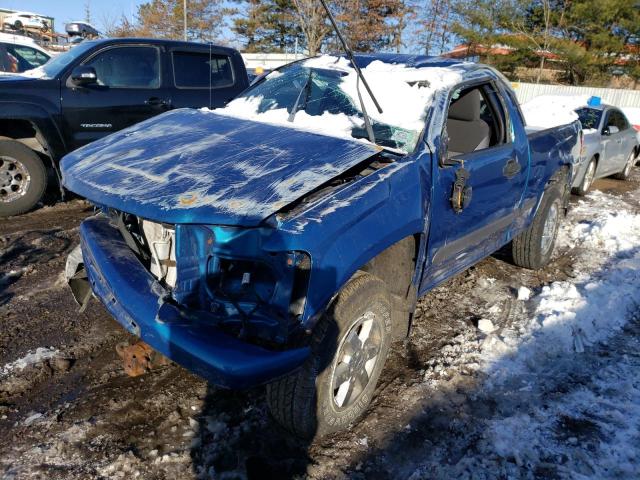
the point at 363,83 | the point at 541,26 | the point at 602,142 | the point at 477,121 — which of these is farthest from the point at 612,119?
the point at 541,26

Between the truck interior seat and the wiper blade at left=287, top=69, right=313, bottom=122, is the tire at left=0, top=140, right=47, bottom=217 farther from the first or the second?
the truck interior seat

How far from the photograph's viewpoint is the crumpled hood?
230 centimetres

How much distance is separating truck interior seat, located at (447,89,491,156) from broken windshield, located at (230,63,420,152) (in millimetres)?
1036

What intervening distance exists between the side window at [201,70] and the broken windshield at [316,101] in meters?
2.97

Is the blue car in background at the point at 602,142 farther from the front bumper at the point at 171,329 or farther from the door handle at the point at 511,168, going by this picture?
the front bumper at the point at 171,329

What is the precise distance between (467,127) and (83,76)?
4228mm

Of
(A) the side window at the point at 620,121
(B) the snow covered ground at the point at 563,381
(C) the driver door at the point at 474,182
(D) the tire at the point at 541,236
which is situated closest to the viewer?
Result: (B) the snow covered ground at the point at 563,381

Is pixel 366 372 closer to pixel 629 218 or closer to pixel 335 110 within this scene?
pixel 335 110

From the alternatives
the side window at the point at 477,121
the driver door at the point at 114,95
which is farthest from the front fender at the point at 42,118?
the side window at the point at 477,121

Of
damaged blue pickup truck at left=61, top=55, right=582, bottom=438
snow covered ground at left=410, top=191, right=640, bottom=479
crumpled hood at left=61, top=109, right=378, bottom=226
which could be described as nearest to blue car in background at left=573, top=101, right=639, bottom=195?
snow covered ground at left=410, top=191, right=640, bottom=479

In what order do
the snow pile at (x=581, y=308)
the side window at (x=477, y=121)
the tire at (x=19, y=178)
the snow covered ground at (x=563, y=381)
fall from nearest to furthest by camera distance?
1. the snow covered ground at (x=563, y=381)
2. the snow pile at (x=581, y=308)
3. the side window at (x=477, y=121)
4. the tire at (x=19, y=178)

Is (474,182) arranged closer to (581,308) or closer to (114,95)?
(581,308)

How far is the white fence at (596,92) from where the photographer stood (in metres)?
21.3

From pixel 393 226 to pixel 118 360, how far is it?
1.94 m
